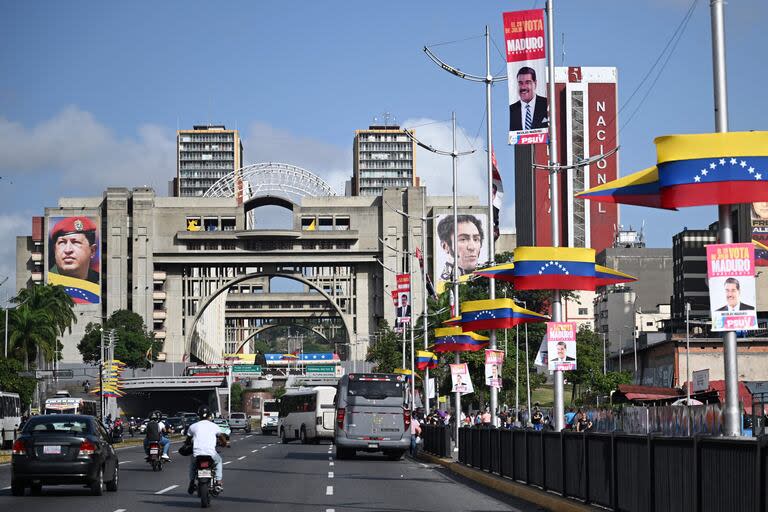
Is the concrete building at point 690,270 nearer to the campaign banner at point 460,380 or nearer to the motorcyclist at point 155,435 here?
the campaign banner at point 460,380

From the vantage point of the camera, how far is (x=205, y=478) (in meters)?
20.3

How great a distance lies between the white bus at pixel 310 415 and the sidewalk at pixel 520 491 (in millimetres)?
31104

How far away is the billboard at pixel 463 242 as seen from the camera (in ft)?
482

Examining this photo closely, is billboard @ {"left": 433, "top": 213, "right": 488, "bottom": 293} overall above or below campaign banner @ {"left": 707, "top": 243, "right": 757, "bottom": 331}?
above

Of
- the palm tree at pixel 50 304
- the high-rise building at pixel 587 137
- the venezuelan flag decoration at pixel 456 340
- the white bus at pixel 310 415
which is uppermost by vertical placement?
the high-rise building at pixel 587 137

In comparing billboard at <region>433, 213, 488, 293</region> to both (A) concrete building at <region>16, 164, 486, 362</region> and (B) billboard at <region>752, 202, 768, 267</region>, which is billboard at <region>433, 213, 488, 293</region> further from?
(B) billboard at <region>752, 202, 768, 267</region>

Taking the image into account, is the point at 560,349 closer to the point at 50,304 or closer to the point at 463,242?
the point at 50,304

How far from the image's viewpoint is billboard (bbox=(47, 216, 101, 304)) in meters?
147

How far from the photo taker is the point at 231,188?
171 m

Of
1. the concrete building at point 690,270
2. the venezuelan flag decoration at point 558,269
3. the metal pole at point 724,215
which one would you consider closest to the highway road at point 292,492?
the venezuelan flag decoration at point 558,269

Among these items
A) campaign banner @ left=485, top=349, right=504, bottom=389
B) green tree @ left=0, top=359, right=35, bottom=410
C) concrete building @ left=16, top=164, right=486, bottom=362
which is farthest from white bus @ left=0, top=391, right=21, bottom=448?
concrete building @ left=16, top=164, right=486, bottom=362

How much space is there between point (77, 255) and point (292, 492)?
128 meters

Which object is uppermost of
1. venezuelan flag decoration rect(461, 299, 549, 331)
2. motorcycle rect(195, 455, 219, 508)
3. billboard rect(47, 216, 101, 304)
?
billboard rect(47, 216, 101, 304)

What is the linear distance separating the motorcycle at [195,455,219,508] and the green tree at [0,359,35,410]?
6504 centimetres
